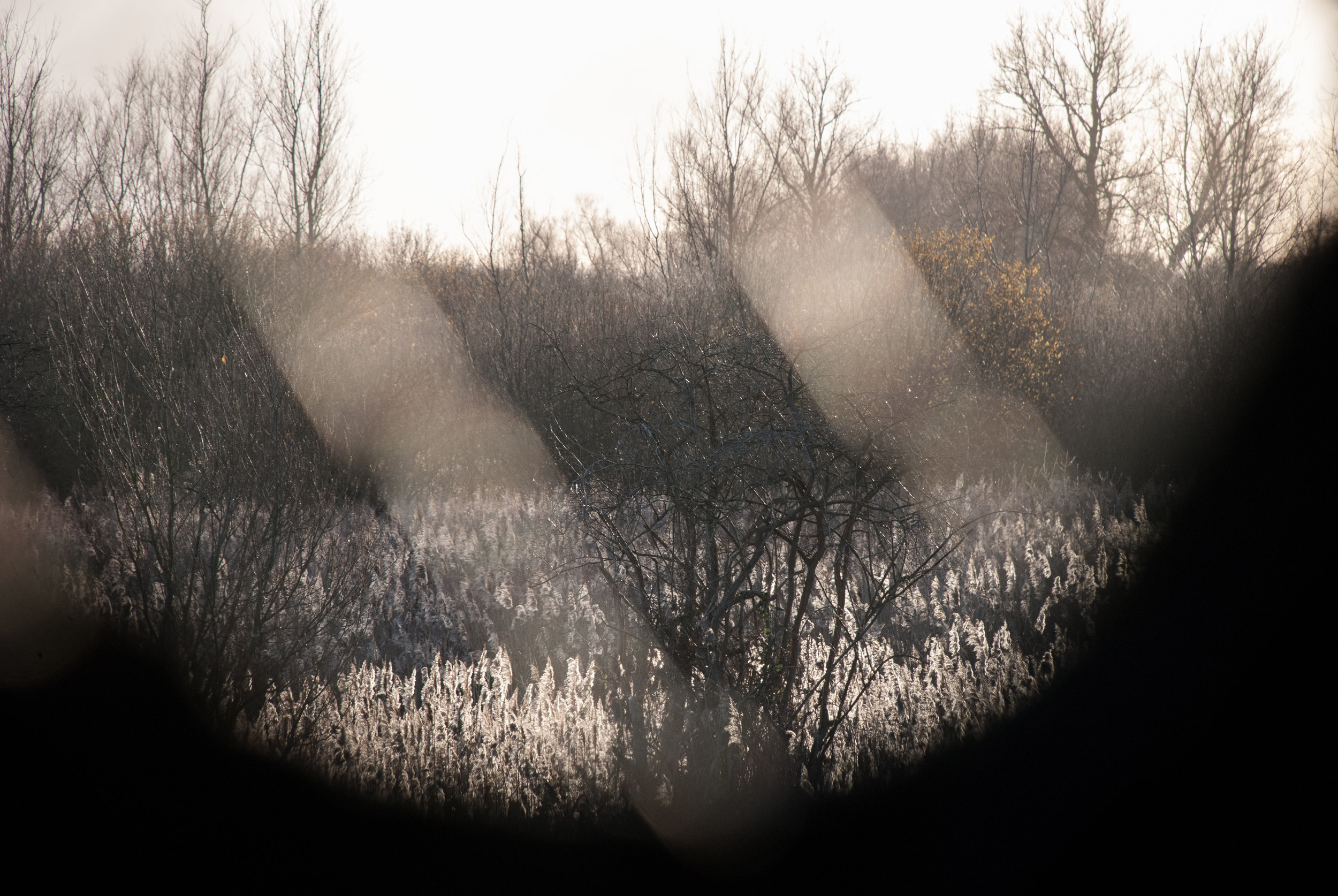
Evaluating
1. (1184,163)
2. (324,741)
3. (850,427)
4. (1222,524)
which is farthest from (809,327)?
(1184,163)

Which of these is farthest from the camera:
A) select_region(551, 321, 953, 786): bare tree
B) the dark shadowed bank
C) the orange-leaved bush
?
the orange-leaved bush

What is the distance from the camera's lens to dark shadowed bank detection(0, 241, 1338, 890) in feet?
11.2

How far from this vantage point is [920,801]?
12.8 ft

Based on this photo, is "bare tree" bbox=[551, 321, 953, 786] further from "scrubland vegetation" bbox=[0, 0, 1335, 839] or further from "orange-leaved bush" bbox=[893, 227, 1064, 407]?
"orange-leaved bush" bbox=[893, 227, 1064, 407]

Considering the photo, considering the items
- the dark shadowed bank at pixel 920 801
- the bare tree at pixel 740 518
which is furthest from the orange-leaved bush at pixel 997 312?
the bare tree at pixel 740 518

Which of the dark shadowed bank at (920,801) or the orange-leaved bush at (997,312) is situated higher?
the orange-leaved bush at (997,312)

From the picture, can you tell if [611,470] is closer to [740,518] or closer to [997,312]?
[740,518]

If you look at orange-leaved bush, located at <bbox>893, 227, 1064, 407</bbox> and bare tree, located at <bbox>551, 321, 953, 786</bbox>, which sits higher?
orange-leaved bush, located at <bbox>893, 227, 1064, 407</bbox>

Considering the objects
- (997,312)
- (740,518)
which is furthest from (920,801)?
(997,312)

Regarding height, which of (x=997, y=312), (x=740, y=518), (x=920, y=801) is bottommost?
(x=920, y=801)

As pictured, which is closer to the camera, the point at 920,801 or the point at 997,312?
the point at 920,801

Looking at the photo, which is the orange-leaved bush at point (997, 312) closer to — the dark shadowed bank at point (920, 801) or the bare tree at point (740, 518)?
the dark shadowed bank at point (920, 801)

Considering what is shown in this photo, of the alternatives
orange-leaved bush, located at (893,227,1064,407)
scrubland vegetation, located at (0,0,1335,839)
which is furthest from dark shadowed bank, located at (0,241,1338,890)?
orange-leaved bush, located at (893,227,1064,407)

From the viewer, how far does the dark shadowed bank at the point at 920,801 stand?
342 cm
